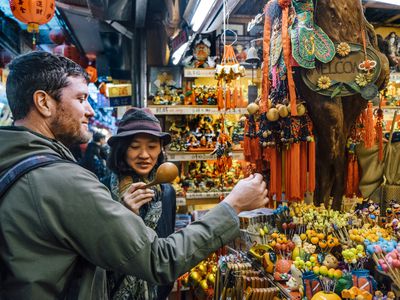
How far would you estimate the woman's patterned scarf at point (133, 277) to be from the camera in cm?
165

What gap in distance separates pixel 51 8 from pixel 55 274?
10.6 feet

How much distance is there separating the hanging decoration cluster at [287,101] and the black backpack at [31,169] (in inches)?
55.3

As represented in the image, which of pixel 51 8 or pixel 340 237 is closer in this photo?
pixel 340 237

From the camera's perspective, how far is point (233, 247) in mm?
2506

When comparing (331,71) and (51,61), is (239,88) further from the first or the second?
(51,61)

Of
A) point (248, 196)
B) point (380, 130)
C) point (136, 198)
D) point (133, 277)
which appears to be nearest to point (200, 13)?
point (380, 130)

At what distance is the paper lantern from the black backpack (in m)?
2.92

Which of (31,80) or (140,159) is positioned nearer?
(31,80)

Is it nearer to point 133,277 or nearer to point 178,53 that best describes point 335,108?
point 133,277

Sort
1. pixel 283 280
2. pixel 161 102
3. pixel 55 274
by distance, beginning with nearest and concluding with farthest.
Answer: pixel 55 274
pixel 283 280
pixel 161 102

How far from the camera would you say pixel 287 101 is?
2195 mm

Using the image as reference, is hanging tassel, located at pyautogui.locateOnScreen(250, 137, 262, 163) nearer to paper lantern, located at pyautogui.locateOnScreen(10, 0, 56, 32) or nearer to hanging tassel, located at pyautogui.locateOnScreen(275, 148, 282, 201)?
hanging tassel, located at pyautogui.locateOnScreen(275, 148, 282, 201)

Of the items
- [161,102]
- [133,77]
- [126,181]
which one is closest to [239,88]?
[161,102]

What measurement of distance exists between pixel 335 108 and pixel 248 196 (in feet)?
3.88
